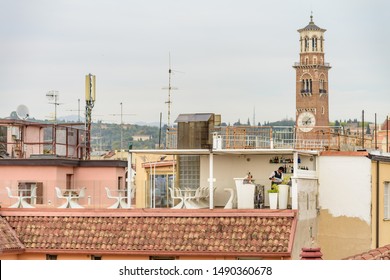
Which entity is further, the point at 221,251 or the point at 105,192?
the point at 105,192

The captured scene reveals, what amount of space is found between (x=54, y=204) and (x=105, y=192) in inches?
Answer: 76.6

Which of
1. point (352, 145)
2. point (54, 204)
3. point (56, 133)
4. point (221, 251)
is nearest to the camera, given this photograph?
point (221, 251)

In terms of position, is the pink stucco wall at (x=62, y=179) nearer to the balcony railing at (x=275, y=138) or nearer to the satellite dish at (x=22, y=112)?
the balcony railing at (x=275, y=138)

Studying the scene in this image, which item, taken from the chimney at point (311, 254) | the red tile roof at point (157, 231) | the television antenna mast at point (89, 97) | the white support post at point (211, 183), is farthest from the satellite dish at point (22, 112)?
the chimney at point (311, 254)

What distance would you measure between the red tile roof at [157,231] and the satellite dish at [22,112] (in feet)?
36.3

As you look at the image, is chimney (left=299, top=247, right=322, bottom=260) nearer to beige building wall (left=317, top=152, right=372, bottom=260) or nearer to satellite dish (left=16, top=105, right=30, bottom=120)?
beige building wall (left=317, top=152, right=372, bottom=260)

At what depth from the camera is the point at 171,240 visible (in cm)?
2680

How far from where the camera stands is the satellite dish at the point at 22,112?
39.0 meters

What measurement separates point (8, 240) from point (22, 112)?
12791mm

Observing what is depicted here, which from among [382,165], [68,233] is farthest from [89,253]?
[382,165]

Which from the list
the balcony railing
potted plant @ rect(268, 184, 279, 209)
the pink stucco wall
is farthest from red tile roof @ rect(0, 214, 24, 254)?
potted plant @ rect(268, 184, 279, 209)

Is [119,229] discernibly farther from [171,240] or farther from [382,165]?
[382,165]

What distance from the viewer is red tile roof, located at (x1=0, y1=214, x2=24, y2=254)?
2644 centimetres

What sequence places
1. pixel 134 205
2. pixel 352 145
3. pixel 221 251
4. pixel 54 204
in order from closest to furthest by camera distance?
pixel 221 251, pixel 54 204, pixel 134 205, pixel 352 145
